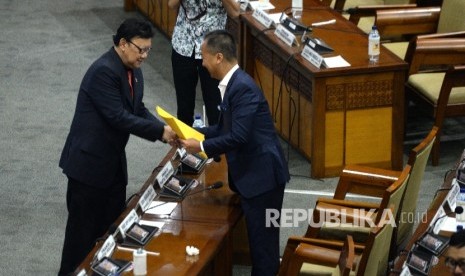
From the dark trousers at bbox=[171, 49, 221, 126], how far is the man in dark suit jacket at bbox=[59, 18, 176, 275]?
1307mm

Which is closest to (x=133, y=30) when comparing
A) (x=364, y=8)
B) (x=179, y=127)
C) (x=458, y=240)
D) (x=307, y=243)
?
(x=179, y=127)

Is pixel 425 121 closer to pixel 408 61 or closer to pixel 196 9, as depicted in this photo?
pixel 408 61

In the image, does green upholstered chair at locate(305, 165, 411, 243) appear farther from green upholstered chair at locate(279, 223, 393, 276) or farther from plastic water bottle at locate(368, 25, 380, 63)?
plastic water bottle at locate(368, 25, 380, 63)

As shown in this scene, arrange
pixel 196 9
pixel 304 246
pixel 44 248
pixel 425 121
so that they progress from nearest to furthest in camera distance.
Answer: pixel 304 246 < pixel 44 248 < pixel 196 9 < pixel 425 121

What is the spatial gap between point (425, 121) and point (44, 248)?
3.16 m

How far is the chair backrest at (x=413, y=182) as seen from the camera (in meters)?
5.92

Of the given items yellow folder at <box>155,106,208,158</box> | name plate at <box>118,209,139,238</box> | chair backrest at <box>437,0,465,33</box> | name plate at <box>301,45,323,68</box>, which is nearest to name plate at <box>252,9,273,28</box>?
name plate at <box>301,45,323,68</box>

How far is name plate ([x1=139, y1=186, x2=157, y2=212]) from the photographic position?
5875 millimetres

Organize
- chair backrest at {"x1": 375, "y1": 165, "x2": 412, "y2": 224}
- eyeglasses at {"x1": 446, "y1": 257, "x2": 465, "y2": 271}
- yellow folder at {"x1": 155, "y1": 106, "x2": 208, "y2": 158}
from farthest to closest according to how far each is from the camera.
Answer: yellow folder at {"x1": 155, "y1": 106, "x2": 208, "y2": 158}
chair backrest at {"x1": 375, "y1": 165, "x2": 412, "y2": 224}
eyeglasses at {"x1": 446, "y1": 257, "x2": 465, "y2": 271}

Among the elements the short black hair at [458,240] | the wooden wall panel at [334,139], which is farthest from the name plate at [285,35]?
the short black hair at [458,240]

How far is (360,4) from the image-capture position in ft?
31.2

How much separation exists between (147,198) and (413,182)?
1.39m

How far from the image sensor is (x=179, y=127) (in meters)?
5.93

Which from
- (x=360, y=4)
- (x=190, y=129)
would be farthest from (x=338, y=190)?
(x=360, y=4)
